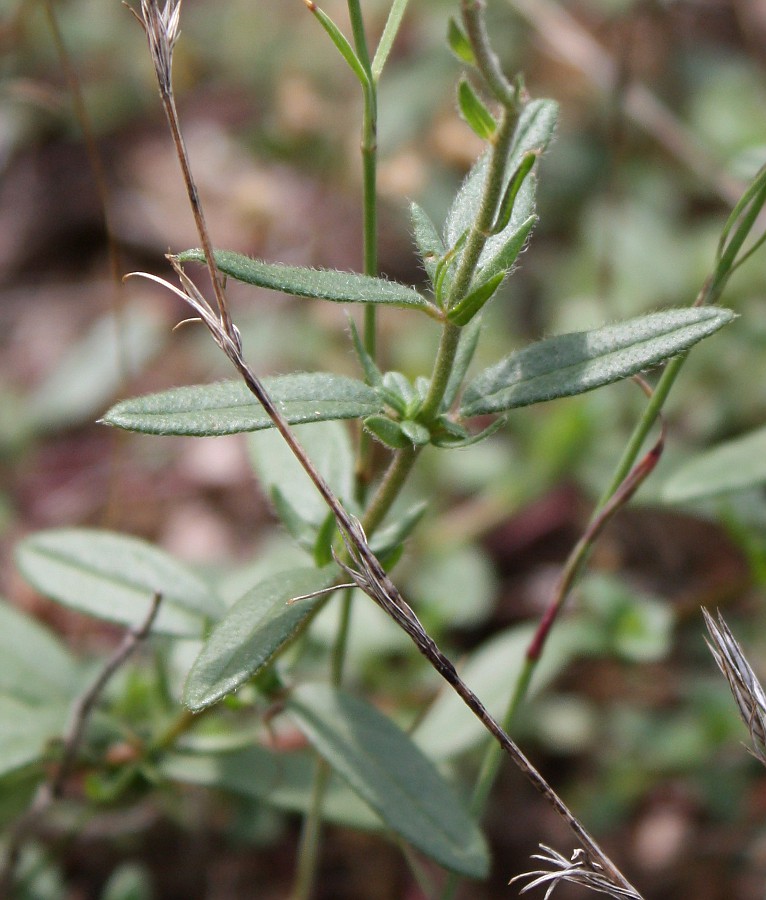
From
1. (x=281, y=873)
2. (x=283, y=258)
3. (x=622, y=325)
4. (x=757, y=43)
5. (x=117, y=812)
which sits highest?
(x=757, y=43)

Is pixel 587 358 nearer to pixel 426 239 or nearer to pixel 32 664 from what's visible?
pixel 426 239

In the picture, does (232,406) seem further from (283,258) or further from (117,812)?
(283,258)

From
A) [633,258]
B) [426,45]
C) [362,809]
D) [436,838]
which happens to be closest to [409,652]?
[362,809]

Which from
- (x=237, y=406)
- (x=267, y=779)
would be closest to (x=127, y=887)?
(x=267, y=779)

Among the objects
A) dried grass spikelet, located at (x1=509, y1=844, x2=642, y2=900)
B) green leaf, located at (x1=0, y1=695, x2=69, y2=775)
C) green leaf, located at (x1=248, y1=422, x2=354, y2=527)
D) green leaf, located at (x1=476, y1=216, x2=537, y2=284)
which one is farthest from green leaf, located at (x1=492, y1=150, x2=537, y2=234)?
green leaf, located at (x1=0, y1=695, x2=69, y2=775)

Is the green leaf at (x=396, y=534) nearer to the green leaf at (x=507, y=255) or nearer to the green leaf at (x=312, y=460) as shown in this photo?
the green leaf at (x=312, y=460)

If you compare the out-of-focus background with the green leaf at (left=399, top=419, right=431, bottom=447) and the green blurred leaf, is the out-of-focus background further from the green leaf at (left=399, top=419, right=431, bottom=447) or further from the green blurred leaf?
the green leaf at (left=399, top=419, right=431, bottom=447)
